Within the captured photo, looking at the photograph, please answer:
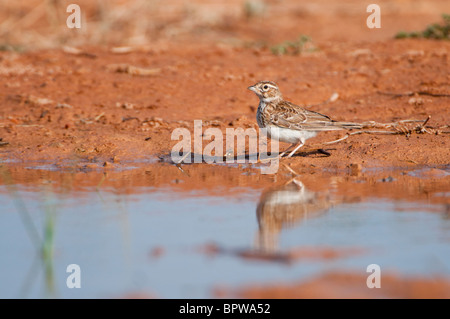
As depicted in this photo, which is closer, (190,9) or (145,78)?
(145,78)

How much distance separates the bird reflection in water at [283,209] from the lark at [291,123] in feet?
4.19

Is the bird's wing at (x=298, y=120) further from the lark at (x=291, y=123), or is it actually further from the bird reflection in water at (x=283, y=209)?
the bird reflection in water at (x=283, y=209)

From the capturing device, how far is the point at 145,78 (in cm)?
1188

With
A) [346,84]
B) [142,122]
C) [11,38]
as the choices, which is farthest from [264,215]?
[11,38]

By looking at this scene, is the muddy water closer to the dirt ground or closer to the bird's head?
the dirt ground

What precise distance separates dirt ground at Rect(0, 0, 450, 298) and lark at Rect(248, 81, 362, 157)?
13.0 inches

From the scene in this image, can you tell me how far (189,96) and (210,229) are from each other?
6.09m

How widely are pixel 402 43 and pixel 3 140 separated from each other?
8178 mm

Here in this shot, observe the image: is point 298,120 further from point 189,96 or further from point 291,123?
point 189,96

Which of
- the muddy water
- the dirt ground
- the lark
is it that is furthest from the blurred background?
the muddy water

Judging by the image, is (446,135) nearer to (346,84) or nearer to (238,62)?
(346,84)

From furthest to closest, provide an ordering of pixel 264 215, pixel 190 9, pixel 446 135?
1. pixel 190 9
2. pixel 446 135
3. pixel 264 215

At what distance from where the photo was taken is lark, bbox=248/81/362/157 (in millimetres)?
8109

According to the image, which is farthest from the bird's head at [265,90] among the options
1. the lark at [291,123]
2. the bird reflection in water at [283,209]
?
the bird reflection in water at [283,209]
